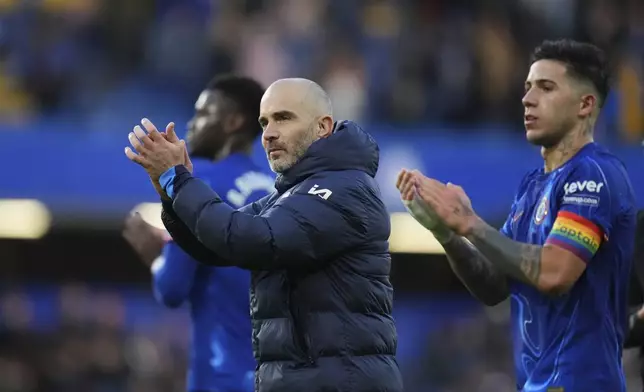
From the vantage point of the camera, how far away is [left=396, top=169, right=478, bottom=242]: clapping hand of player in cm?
511

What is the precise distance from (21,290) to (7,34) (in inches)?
106

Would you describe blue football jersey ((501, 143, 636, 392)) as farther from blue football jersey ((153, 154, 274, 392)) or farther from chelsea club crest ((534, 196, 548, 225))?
blue football jersey ((153, 154, 274, 392))

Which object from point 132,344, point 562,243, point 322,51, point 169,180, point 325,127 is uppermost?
point 322,51

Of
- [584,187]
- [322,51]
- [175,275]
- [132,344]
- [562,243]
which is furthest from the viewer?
[322,51]

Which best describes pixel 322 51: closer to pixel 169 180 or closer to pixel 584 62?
pixel 584 62

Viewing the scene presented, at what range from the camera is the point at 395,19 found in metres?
14.2

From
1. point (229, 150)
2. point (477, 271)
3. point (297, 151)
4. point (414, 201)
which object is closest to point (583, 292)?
point (477, 271)

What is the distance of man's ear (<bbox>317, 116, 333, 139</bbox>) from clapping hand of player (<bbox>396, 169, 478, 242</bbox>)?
364 millimetres

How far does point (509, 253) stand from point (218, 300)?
6.53 ft

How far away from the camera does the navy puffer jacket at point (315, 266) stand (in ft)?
16.1

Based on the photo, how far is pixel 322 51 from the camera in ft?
44.3

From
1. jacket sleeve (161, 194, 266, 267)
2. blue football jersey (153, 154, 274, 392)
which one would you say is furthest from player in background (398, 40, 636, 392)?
blue football jersey (153, 154, 274, 392)

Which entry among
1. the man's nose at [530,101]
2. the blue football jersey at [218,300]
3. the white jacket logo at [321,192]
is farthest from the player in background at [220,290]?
the man's nose at [530,101]

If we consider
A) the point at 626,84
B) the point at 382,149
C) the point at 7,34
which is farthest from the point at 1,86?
the point at 626,84
